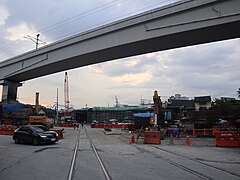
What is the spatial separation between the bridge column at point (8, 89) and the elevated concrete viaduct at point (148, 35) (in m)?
9.50

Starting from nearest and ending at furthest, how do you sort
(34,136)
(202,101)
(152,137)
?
(34,136)
(152,137)
(202,101)

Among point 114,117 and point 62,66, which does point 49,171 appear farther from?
point 114,117

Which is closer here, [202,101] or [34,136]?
[34,136]

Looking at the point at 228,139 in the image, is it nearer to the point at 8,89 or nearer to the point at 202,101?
the point at 8,89

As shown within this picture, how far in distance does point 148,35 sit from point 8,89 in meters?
30.7

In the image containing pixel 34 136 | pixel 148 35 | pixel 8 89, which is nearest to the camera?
pixel 34 136

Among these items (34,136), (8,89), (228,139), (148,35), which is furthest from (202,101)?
(34,136)

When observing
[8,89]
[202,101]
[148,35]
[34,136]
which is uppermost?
[148,35]

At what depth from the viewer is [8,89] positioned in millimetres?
47406

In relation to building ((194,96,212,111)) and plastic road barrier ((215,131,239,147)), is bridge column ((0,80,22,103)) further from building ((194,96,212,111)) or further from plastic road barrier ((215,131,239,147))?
building ((194,96,212,111))

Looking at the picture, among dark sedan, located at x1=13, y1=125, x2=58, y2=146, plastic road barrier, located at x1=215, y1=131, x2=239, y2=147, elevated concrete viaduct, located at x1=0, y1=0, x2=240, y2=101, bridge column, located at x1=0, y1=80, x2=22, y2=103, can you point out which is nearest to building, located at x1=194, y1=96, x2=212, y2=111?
bridge column, located at x1=0, y1=80, x2=22, y2=103

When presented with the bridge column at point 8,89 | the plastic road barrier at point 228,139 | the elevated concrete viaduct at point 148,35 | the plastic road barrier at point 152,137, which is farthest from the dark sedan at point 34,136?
the bridge column at point 8,89

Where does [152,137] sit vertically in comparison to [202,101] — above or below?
below

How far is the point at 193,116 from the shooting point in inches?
1393
